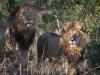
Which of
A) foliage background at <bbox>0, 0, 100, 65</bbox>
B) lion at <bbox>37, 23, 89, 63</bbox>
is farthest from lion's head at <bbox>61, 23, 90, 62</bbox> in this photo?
foliage background at <bbox>0, 0, 100, 65</bbox>

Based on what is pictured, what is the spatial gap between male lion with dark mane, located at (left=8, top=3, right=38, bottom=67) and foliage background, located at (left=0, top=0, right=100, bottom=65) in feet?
1.70

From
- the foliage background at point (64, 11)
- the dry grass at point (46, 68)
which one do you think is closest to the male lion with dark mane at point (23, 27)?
the dry grass at point (46, 68)

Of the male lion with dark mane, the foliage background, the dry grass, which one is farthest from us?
the foliage background

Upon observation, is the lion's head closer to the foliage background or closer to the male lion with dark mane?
the foliage background

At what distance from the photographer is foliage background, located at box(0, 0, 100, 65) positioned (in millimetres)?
8383

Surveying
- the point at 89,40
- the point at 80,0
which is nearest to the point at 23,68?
the point at 89,40

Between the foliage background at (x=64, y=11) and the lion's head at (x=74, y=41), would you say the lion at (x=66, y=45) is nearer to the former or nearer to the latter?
the lion's head at (x=74, y=41)

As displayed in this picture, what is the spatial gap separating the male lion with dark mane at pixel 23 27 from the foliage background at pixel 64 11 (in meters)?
0.52

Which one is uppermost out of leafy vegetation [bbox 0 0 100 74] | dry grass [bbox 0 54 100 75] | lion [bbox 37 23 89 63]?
leafy vegetation [bbox 0 0 100 74]

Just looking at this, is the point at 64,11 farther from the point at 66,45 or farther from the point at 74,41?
the point at 74,41

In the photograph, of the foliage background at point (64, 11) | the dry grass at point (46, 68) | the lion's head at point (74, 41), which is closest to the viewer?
the dry grass at point (46, 68)

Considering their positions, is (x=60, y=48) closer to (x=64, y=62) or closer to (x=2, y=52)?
(x=64, y=62)

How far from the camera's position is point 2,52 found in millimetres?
8398

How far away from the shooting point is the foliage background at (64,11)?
8.38 metres
